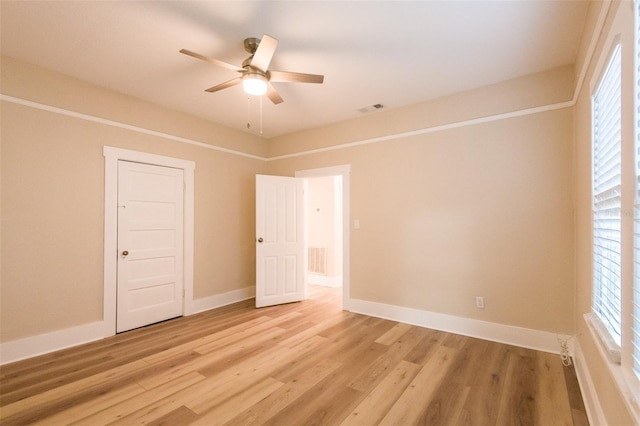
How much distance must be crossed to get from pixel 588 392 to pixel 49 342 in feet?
15.1

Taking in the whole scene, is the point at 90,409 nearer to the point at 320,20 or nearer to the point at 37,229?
the point at 37,229

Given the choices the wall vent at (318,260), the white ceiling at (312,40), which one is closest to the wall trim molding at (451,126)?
the white ceiling at (312,40)

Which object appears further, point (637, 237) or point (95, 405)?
point (95, 405)

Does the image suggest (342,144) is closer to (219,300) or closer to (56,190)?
(219,300)

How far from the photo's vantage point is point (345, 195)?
167 inches

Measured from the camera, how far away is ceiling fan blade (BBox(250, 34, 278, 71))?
203 centimetres

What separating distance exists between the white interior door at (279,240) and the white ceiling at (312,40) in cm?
160

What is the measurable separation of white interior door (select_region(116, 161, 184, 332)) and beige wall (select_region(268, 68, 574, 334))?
96.6 inches

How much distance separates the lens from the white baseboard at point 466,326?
2836mm

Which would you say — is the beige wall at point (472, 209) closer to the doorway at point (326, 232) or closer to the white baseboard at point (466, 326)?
the white baseboard at point (466, 326)

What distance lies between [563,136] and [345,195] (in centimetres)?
251

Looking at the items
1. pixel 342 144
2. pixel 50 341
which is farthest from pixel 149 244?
pixel 342 144

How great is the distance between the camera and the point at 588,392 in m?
1.98

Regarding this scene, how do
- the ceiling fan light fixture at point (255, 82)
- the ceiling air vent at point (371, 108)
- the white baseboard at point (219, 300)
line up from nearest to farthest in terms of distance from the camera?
the ceiling fan light fixture at point (255, 82) < the ceiling air vent at point (371, 108) < the white baseboard at point (219, 300)
